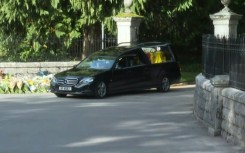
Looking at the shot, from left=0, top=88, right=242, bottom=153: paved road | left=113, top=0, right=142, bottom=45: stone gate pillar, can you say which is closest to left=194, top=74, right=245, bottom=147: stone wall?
left=0, top=88, right=242, bottom=153: paved road

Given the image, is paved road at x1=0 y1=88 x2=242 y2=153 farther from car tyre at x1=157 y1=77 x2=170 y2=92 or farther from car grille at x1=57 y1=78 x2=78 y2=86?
car tyre at x1=157 y1=77 x2=170 y2=92

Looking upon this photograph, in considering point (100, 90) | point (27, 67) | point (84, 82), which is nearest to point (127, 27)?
point (27, 67)

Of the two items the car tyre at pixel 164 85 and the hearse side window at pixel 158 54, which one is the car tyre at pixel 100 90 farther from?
the car tyre at pixel 164 85

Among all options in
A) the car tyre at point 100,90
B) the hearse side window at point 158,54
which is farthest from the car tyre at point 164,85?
the car tyre at point 100,90

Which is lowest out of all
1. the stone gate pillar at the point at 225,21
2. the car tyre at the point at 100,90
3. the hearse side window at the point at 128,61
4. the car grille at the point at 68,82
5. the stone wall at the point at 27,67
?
the car tyre at the point at 100,90

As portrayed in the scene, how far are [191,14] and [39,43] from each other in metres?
8.46

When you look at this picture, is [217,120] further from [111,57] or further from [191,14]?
[191,14]

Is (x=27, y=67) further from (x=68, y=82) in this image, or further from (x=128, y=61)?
(x=68, y=82)

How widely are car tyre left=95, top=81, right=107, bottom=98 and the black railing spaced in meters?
5.52

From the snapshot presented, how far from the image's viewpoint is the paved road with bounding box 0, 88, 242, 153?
428 inches

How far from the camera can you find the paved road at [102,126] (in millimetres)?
10883

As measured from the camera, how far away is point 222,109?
11.8 metres

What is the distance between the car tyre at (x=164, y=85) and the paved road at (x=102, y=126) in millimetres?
2341

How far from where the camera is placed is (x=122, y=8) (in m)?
27.4
